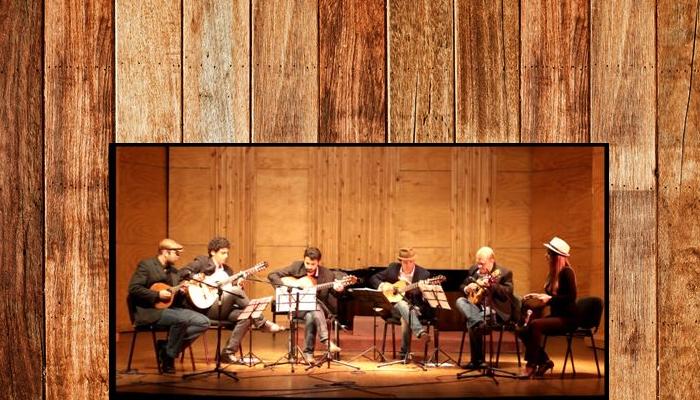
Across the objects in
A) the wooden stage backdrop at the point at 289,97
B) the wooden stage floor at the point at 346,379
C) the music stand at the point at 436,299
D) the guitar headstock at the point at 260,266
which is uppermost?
the wooden stage backdrop at the point at 289,97

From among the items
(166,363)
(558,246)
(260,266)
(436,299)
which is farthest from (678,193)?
(166,363)

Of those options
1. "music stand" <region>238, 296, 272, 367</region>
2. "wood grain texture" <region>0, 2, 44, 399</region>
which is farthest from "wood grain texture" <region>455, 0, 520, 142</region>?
"wood grain texture" <region>0, 2, 44, 399</region>

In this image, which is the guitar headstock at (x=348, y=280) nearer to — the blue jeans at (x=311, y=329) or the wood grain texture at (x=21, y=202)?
the blue jeans at (x=311, y=329)

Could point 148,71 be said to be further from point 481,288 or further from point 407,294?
point 481,288

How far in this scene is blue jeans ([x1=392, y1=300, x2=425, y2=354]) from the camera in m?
3.61

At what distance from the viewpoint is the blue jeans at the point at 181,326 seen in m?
3.67

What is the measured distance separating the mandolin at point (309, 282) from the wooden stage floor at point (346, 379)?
8.9 inches

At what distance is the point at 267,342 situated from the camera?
3.63 meters

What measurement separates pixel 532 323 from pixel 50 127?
2.40 m

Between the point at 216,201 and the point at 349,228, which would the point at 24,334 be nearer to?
the point at 216,201

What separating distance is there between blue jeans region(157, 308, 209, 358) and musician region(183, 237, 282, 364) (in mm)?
61

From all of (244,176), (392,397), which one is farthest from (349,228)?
A: (392,397)

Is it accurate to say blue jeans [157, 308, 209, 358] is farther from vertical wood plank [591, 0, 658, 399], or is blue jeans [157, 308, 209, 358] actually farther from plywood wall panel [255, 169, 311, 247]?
vertical wood plank [591, 0, 658, 399]

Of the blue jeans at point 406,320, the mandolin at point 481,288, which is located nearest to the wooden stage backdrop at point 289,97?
the mandolin at point 481,288
